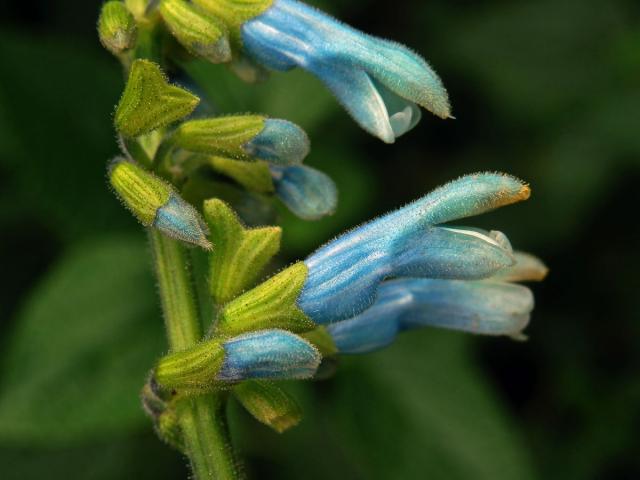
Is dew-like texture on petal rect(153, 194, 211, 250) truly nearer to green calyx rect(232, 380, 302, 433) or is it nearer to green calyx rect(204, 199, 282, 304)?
green calyx rect(204, 199, 282, 304)

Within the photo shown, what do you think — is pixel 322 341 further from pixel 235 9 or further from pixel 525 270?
pixel 235 9

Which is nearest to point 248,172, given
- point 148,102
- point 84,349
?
point 148,102

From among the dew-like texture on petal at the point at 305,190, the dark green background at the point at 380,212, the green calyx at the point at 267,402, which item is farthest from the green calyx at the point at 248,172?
the dark green background at the point at 380,212

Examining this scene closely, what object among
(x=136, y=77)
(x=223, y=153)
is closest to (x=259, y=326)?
(x=223, y=153)

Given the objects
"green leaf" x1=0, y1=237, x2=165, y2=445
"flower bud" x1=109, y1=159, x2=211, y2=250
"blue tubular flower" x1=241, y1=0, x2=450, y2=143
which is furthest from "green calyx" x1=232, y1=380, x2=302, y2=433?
"green leaf" x1=0, y1=237, x2=165, y2=445

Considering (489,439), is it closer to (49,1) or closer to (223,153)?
(223,153)
